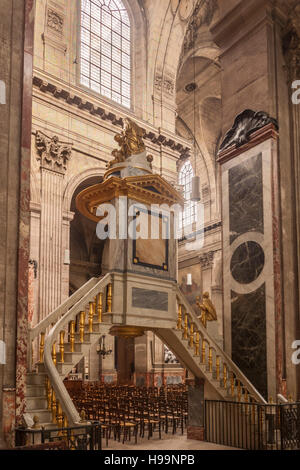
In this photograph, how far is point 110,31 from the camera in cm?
2311

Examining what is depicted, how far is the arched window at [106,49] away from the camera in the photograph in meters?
21.9

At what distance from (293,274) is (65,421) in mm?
6347

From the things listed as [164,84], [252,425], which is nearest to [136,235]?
[252,425]

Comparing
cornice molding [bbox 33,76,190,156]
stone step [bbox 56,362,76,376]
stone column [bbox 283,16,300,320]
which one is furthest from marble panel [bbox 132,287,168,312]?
cornice molding [bbox 33,76,190,156]

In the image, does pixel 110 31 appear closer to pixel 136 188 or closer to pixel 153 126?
pixel 153 126

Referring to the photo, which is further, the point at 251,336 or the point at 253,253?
the point at 253,253

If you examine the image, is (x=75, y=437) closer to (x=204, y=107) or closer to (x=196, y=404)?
(x=196, y=404)

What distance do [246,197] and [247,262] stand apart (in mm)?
1426

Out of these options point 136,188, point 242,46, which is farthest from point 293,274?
point 242,46

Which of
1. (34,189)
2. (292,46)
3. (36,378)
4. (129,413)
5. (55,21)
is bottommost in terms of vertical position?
(129,413)

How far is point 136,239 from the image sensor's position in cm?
973

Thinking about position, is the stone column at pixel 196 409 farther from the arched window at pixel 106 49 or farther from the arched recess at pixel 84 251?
the arched recess at pixel 84 251

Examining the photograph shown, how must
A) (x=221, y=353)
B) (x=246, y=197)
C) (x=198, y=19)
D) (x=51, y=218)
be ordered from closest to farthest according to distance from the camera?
(x=221, y=353)
(x=246, y=197)
(x=51, y=218)
(x=198, y=19)

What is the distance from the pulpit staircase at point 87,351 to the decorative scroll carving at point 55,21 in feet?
46.3
